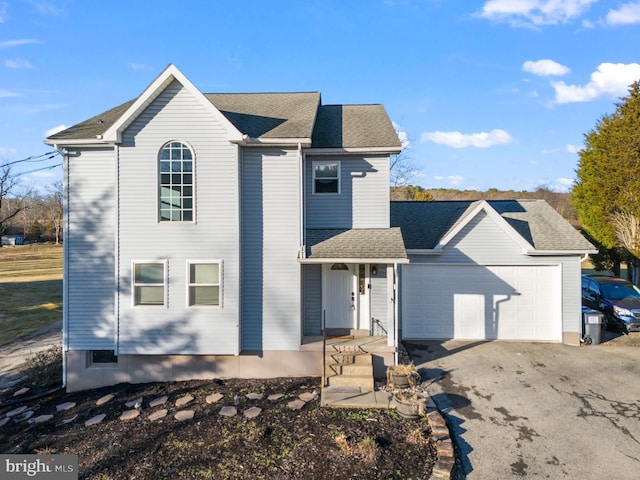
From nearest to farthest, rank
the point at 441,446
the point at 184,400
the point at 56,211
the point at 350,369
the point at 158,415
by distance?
the point at 441,446
the point at 158,415
the point at 184,400
the point at 350,369
the point at 56,211

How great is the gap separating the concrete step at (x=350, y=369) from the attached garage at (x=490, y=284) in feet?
11.2

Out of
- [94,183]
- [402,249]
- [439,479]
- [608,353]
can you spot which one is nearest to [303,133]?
[402,249]

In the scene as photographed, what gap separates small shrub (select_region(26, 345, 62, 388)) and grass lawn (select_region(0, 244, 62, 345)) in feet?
13.7

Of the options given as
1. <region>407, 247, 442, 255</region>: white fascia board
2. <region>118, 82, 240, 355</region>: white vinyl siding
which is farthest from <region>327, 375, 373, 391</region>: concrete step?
<region>407, 247, 442, 255</region>: white fascia board

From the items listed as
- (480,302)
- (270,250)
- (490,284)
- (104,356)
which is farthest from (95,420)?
(490,284)

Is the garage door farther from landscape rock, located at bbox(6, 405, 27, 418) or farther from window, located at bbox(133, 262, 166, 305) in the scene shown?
landscape rock, located at bbox(6, 405, 27, 418)

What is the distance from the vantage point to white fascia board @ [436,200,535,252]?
37.1 ft

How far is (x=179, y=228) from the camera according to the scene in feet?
29.6

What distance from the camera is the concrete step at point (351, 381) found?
8.29 meters

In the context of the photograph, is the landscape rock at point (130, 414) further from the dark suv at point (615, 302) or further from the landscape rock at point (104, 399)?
the dark suv at point (615, 302)

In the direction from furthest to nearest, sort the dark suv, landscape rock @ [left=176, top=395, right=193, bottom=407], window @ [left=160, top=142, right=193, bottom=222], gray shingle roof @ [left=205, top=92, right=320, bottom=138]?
the dark suv < gray shingle roof @ [left=205, top=92, right=320, bottom=138] < window @ [left=160, top=142, right=193, bottom=222] < landscape rock @ [left=176, top=395, right=193, bottom=407]

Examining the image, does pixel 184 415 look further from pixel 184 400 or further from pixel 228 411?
pixel 228 411

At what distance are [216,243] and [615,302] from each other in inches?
584

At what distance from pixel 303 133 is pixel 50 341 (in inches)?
529
